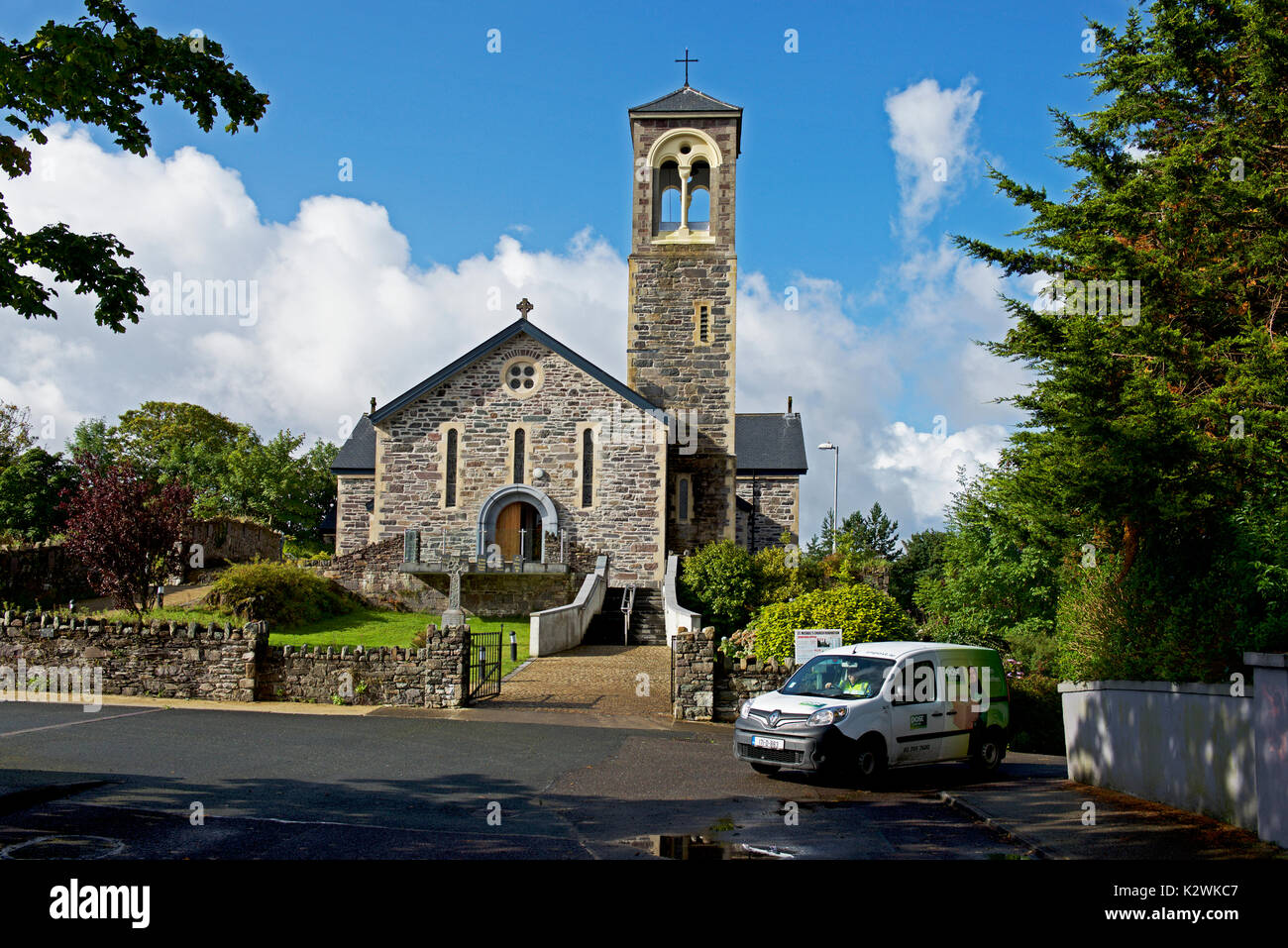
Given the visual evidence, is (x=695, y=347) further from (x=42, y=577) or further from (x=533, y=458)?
(x=42, y=577)

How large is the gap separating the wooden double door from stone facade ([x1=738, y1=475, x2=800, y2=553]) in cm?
1352

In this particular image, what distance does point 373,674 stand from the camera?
666 inches

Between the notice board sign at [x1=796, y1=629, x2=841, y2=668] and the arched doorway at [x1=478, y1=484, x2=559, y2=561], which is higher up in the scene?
the arched doorway at [x1=478, y1=484, x2=559, y2=561]

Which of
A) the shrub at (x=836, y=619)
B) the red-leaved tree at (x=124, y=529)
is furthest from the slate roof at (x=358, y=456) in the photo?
the shrub at (x=836, y=619)

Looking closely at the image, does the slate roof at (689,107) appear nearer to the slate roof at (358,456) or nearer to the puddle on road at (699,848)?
the slate roof at (358,456)

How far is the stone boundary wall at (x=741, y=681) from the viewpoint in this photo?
16.3 meters

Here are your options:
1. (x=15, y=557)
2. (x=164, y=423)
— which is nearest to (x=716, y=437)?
(x=15, y=557)

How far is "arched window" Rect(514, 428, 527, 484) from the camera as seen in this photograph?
30.4 m

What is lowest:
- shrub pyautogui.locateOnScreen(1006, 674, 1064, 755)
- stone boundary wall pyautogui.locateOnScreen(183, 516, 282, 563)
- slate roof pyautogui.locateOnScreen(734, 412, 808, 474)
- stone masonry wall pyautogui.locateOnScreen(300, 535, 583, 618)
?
shrub pyautogui.locateOnScreen(1006, 674, 1064, 755)

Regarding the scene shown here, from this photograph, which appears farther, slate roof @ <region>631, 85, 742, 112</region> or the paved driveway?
slate roof @ <region>631, 85, 742, 112</region>

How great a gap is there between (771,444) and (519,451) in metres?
16.5

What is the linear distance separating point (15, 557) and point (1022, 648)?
28323 mm

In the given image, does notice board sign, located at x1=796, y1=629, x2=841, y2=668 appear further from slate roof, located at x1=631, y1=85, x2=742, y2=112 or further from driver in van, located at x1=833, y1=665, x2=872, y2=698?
slate roof, located at x1=631, y1=85, x2=742, y2=112

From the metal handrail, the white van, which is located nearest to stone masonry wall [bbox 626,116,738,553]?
the metal handrail
